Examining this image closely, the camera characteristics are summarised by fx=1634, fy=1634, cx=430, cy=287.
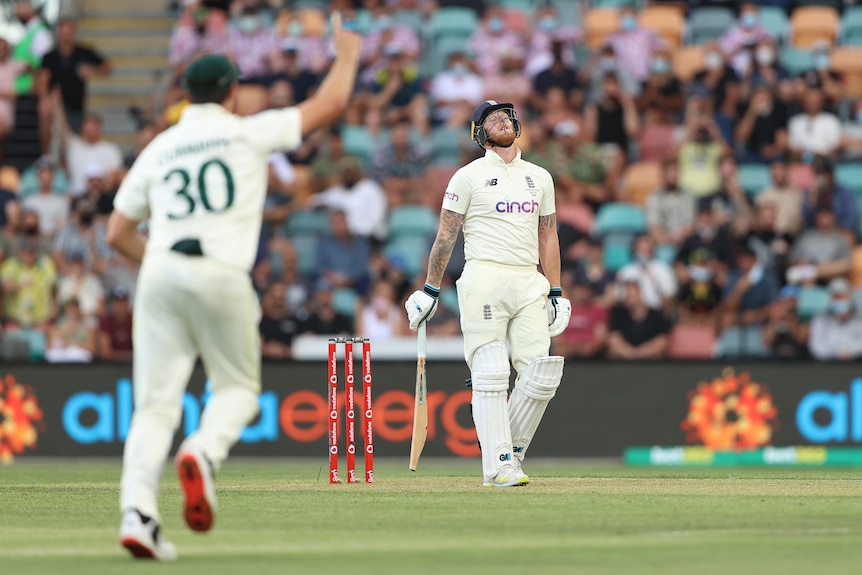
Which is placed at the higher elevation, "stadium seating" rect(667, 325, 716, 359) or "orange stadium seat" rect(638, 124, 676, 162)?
"orange stadium seat" rect(638, 124, 676, 162)

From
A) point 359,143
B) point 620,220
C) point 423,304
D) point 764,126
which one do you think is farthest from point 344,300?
point 423,304

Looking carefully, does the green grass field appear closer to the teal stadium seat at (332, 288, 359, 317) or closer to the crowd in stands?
the crowd in stands

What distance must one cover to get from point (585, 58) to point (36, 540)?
13298mm

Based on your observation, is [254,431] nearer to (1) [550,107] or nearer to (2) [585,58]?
(1) [550,107]

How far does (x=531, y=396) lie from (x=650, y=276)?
657 cm

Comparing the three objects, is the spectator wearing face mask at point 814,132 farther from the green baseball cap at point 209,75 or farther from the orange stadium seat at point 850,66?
the green baseball cap at point 209,75

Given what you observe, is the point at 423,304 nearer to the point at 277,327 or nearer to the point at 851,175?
the point at 277,327

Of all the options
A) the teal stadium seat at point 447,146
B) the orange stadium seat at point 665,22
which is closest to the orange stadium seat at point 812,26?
the orange stadium seat at point 665,22

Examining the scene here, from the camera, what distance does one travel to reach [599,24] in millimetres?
19391

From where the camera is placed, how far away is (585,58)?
63.0 feet

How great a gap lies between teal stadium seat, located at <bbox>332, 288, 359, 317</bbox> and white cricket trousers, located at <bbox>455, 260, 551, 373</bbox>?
6.81 meters

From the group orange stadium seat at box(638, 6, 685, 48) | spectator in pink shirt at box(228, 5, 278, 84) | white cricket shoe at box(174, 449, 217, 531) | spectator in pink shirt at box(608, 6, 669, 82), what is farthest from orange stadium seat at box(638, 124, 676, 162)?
white cricket shoe at box(174, 449, 217, 531)

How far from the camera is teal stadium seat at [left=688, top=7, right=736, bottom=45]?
1930 centimetres

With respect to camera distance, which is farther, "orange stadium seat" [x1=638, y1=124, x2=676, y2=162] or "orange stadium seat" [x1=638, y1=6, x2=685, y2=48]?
"orange stadium seat" [x1=638, y1=6, x2=685, y2=48]
